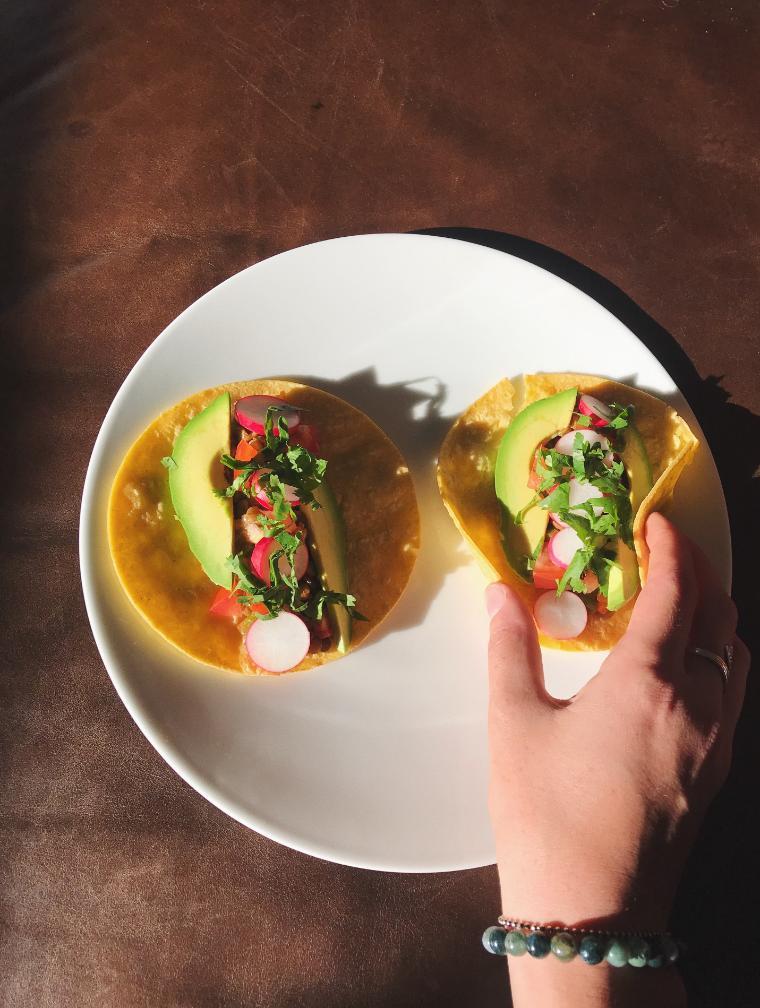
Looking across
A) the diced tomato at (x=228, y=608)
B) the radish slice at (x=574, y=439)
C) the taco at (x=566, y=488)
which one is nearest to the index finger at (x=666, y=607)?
the taco at (x=566, y=488)

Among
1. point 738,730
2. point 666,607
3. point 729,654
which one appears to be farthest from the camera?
point 738,730

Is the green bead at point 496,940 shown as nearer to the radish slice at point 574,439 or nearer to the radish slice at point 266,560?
the radish slice at point 266,560

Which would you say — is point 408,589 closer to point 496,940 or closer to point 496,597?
point 496,597

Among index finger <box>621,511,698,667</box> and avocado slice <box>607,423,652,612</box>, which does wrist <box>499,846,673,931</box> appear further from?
avocado slice <box>607,423,652,612</box>

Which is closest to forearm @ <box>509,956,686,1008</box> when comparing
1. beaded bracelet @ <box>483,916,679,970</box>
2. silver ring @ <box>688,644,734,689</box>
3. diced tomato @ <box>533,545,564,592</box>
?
beaded bracelet @ <box>483,916,679,970</box>

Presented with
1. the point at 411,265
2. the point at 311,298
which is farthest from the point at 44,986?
the point at 411,265

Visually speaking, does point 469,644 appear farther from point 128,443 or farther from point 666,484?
point 128,443

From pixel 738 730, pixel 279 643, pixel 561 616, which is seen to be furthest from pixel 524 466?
pixel 738 730
